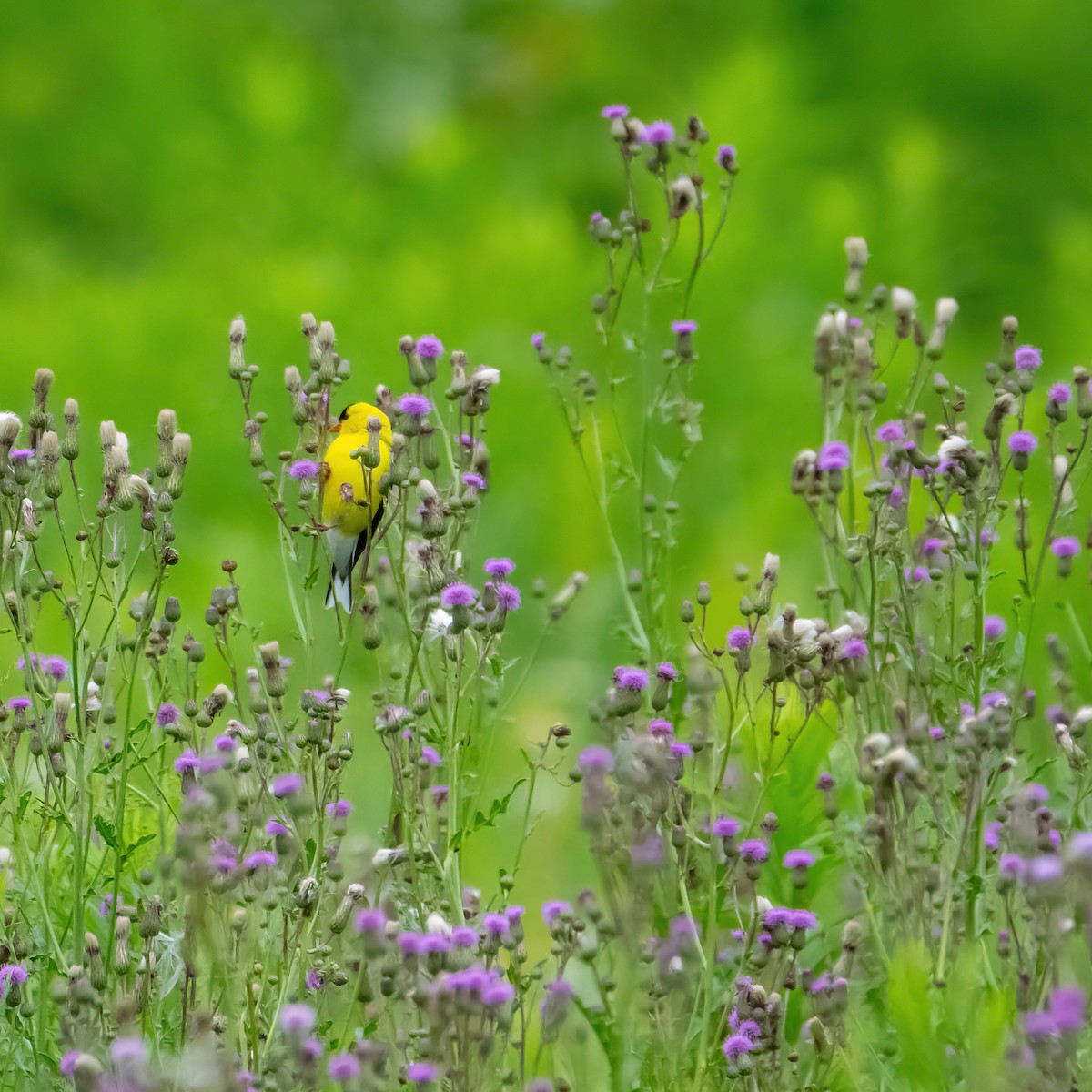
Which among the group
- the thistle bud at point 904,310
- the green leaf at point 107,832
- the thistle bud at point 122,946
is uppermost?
the thistle bud at point 904,310

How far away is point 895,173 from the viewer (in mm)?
4258

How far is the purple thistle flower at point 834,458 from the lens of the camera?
1528mm

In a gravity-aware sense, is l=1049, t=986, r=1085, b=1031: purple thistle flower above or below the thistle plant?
below

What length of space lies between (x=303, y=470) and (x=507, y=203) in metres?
3.28

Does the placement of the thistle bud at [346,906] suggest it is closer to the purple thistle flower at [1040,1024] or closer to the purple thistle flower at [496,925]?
the purple thistle flower at [496,925]

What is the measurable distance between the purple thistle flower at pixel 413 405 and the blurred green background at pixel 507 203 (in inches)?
72.5

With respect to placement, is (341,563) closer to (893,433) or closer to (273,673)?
(273,673)

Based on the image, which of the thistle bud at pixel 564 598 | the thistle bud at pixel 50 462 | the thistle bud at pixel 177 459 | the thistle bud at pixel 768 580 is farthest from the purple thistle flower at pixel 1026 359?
the thistle bud at pixel 50 462

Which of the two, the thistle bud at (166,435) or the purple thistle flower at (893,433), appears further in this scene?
the purple thistle flower at (893,433)

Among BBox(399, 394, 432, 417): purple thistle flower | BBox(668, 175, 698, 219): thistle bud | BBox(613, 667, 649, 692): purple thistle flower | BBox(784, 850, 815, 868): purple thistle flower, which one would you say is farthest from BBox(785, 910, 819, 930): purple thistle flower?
BBox(668, 175, 698, 219): thistle bud

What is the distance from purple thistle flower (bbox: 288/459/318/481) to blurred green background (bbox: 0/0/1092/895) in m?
1.80

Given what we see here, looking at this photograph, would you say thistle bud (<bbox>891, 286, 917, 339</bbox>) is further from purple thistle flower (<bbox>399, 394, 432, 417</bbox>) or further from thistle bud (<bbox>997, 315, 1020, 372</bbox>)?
purple thistle flower (<bbox>399, 394, 432, 417</bbox>)

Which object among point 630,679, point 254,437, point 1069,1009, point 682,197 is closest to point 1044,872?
point 1069,1009

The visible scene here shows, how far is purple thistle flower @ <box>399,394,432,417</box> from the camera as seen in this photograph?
4.55 feet
